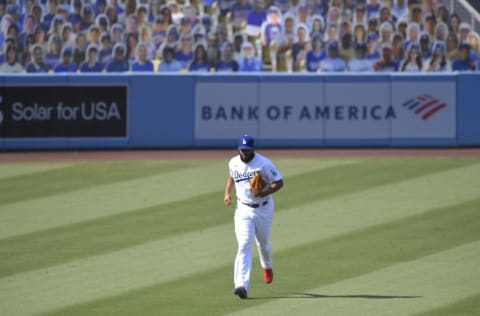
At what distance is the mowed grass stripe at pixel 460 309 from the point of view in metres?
10.9

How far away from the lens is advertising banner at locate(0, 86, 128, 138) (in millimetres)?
21031

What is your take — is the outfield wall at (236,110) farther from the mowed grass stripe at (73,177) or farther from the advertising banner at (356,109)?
→ the mowed grass stripe at (73,177)

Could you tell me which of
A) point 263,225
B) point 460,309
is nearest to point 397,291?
point 460,309

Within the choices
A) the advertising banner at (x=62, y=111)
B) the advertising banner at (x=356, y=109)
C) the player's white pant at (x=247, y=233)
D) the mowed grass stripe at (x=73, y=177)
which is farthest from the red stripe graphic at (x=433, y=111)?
the player's white pant at (x=247, y=233)

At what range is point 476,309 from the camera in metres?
11.1

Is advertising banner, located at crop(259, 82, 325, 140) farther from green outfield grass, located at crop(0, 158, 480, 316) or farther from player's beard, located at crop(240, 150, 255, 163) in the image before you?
player's beard, located at crop(240, 150, 255, 163)

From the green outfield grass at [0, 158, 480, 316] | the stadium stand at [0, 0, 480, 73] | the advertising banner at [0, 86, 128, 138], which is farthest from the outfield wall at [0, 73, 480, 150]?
the green outfield grass at [0, 158, 480, 316]

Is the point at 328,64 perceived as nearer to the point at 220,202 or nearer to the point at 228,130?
the point at 228,130

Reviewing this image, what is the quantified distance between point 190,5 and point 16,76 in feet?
13.9

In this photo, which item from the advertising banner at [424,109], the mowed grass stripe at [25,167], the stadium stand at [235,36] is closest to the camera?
the mowed grass stripe at [25,167]

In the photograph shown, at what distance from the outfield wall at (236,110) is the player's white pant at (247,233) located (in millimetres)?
9645

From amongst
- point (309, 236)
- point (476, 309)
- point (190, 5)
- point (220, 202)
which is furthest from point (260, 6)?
point (476, 309)

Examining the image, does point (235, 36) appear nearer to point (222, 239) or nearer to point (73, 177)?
point (73, 177)

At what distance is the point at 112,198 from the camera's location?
17391 millimetres
